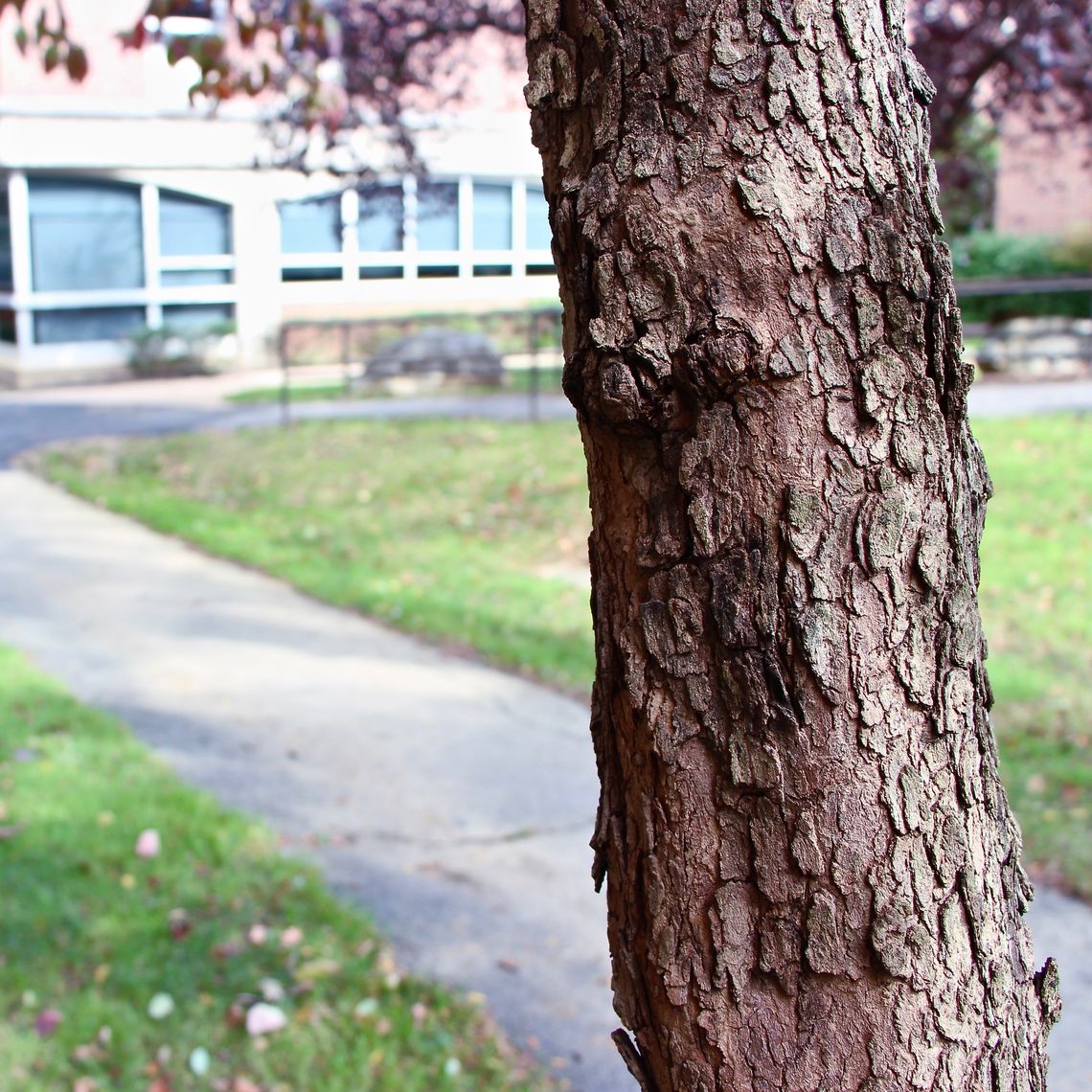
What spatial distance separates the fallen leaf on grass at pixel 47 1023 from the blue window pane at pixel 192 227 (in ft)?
54.2

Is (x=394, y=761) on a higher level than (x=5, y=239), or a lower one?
lower

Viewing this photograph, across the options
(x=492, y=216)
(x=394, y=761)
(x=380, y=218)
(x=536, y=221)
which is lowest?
(x=394, y=761)

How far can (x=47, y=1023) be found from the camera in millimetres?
3430

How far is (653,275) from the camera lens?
4.12ft

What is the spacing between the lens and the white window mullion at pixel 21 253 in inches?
760

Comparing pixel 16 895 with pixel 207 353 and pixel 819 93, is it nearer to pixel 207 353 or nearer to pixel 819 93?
pixel 819 93

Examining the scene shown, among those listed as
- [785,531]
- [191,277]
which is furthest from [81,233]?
[785,531]

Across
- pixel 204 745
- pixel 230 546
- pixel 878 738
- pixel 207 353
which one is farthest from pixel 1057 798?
pixel 207 353

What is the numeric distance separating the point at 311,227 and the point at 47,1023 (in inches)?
282

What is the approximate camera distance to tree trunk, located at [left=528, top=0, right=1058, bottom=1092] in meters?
1.25

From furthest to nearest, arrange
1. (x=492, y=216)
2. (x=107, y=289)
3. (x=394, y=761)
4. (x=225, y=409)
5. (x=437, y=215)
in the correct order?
(x=107, y=289) → (x=225, y=409) → (x=437, y=215) → (x=492, y=216) → (x=394, y=761)

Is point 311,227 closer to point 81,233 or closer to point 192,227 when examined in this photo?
point 192,227

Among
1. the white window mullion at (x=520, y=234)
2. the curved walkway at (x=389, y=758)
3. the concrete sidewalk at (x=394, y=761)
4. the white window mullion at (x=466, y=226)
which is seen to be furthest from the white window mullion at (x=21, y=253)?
the white window mullion at (x=520, y=234)

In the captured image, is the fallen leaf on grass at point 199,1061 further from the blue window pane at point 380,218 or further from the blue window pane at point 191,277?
the blue window pane at point 191,277
